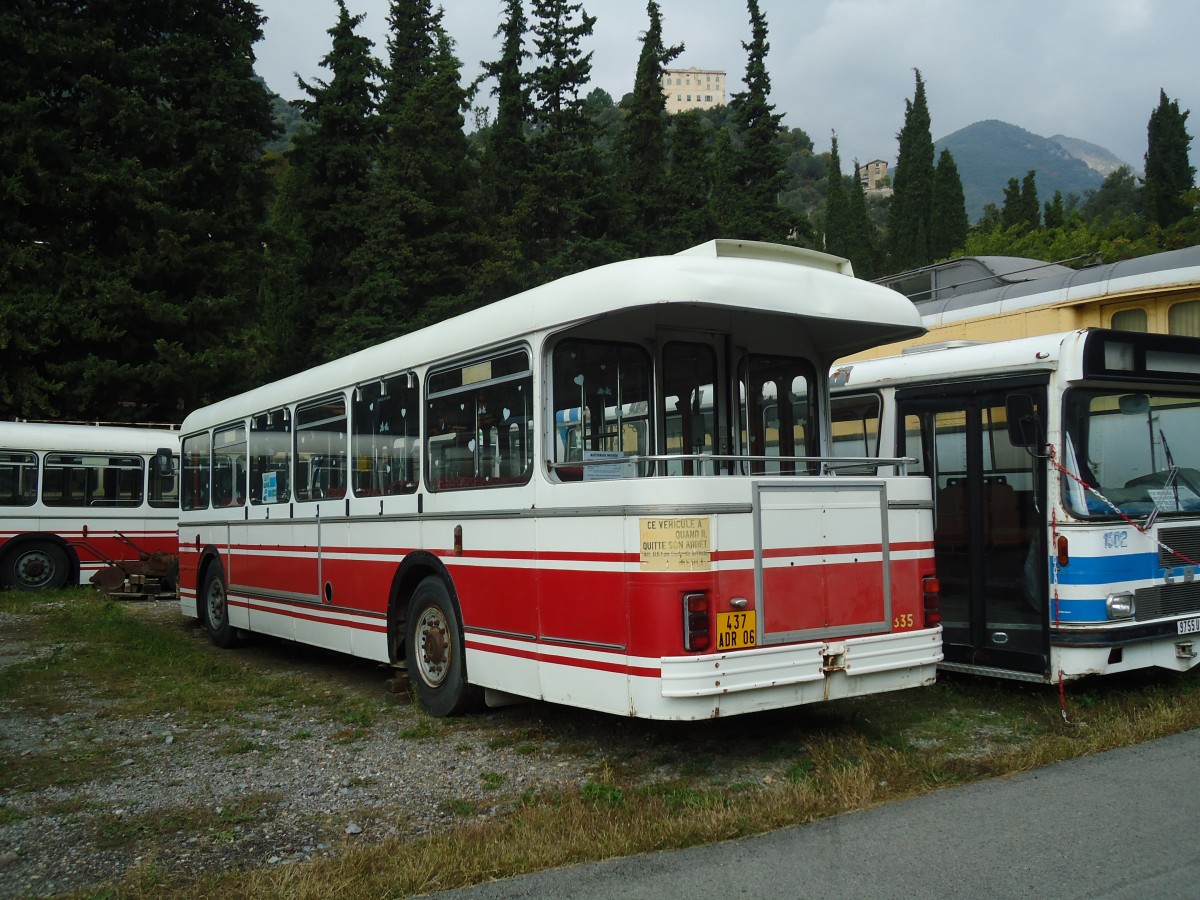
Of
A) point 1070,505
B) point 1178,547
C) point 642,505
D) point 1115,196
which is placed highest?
point 1115,196

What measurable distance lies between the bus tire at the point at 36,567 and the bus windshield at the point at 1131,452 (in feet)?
60.1

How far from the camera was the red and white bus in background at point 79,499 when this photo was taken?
64.5ft

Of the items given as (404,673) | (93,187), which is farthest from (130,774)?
(93,187)

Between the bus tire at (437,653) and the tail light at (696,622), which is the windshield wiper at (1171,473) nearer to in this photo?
the tail light at (696,622)

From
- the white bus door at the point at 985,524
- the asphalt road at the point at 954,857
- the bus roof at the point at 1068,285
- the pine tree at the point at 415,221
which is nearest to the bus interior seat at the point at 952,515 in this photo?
the white bus door at the point at 985,524

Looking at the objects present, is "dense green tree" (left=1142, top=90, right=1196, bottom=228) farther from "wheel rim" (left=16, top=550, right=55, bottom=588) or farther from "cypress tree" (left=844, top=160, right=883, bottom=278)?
"wheel rim" (left=16, top=550, right=55, bottom=588)

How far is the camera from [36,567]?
19766mm

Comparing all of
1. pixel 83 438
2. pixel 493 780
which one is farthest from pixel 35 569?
pixel 493 780

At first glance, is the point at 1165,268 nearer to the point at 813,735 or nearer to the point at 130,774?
the point at 813,735

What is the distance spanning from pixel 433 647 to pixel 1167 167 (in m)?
60.6

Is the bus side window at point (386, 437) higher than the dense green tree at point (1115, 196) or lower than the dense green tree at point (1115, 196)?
lower

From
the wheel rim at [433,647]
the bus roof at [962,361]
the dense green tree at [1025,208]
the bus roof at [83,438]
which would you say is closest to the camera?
the bus roof at [962,361]

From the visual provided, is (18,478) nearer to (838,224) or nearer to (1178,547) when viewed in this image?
(1178,547)

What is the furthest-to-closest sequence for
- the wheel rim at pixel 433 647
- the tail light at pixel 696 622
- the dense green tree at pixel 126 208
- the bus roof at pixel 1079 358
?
the dense green tree at pixel 126 208
the wheel rim at pixel 433 647
the bus roof at pixel 1079 358
the tail light at pixel 696 622
